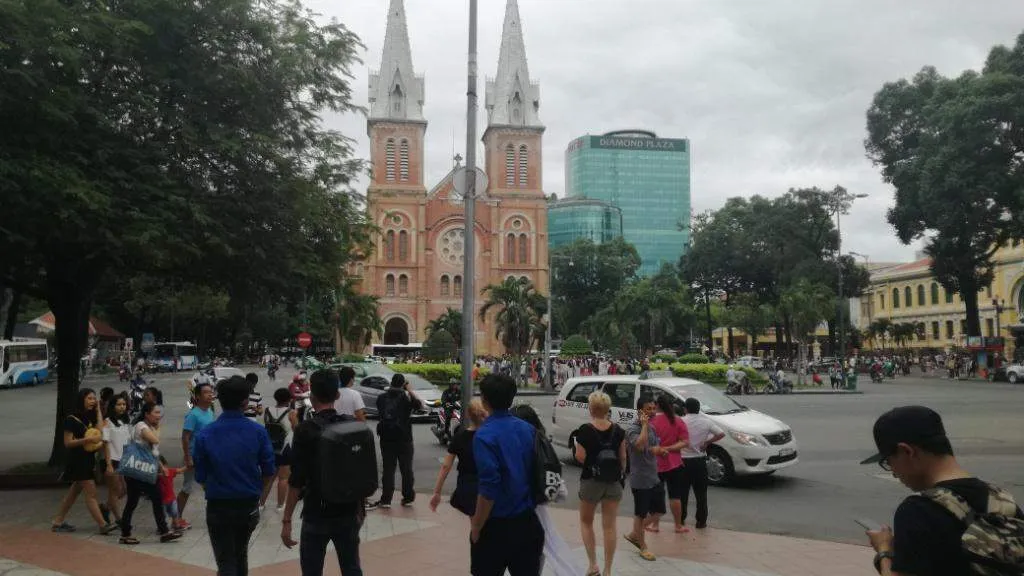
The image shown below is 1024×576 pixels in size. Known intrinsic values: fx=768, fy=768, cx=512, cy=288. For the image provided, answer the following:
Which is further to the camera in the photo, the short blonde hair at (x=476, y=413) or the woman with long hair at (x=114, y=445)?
the woman with long hair at (x=114, y=445)

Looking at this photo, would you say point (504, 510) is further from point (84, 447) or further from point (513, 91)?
point (513, 91)

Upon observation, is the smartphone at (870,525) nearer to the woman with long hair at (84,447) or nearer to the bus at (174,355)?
the woman with long hair at (84,447)

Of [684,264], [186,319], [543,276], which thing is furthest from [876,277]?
[186,319]

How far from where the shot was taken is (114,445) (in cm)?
782

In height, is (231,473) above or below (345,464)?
below

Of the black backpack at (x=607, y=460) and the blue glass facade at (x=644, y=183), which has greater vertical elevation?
the blue glass facade at (x=644, y=183)

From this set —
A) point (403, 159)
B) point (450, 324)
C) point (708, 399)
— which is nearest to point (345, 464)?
point (708, 399)

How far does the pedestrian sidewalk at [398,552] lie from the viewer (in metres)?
6.46

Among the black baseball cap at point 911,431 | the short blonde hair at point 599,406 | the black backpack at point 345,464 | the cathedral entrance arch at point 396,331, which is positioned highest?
the cathedral entrance arch at point 396,331

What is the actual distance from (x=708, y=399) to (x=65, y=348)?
9.62 m

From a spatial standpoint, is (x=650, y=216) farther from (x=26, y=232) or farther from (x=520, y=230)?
(x=26, y=232)

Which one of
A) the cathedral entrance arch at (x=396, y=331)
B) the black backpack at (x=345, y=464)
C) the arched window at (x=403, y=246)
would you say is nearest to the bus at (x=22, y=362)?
the cathedral entrance arch at (x=396, y=331)

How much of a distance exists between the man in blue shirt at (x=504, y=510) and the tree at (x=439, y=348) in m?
44.1

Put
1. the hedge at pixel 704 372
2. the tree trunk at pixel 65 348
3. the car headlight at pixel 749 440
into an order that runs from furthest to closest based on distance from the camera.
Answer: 1. the hedge at pixel 704 372
2. the tree trunk at pixel 65 348
3. the car headlight at pixel 749 440
